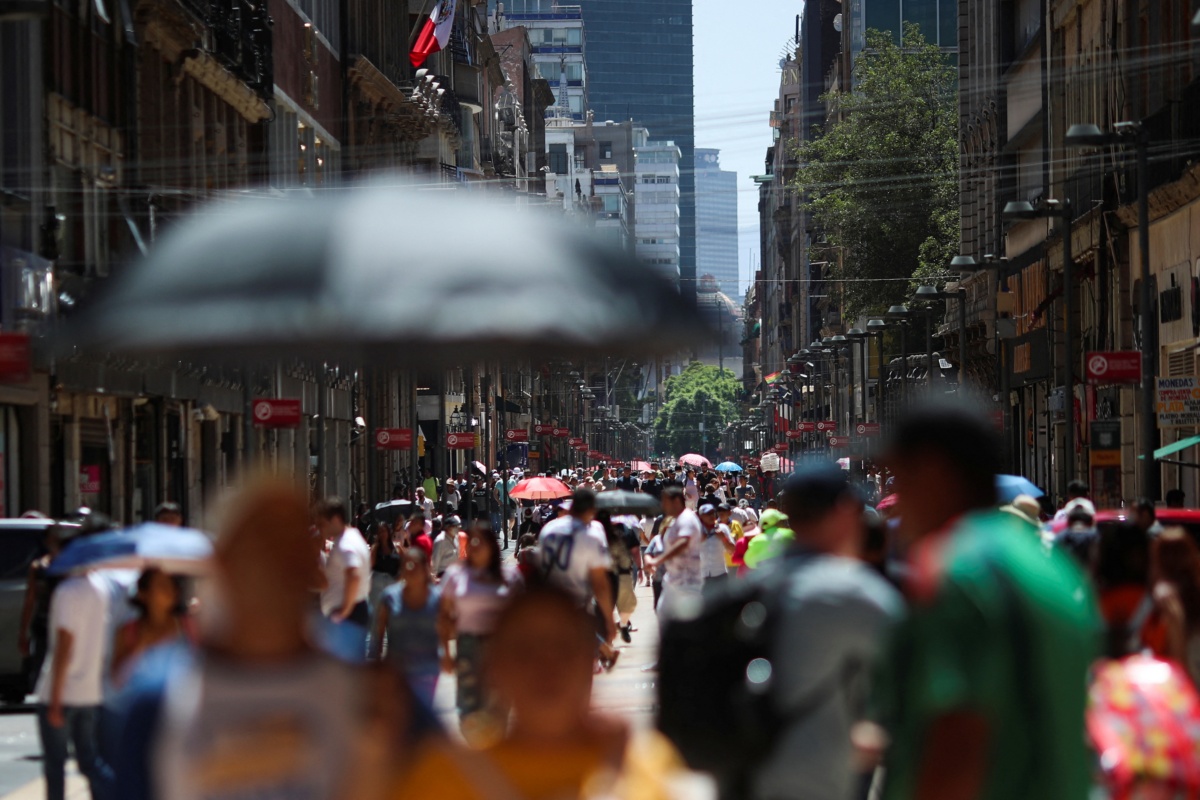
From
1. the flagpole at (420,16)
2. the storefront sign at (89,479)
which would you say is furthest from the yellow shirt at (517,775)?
the flagpole at (420,16)

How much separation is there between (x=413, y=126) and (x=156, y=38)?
31.0 m

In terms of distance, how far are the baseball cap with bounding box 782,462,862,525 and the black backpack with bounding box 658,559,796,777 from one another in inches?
24.4

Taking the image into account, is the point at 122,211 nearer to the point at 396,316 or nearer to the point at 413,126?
the point at 396,316

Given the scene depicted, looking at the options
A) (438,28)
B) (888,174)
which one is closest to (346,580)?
(438,28)

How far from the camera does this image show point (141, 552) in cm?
1025

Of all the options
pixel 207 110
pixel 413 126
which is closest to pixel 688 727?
pixel 207 110

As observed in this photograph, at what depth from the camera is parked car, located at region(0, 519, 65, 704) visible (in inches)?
770

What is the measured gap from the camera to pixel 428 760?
4.83 m

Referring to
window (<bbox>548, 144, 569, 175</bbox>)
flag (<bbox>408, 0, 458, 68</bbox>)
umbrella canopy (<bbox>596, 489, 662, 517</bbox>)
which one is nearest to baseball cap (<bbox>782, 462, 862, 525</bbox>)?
umbrella canopy (<bbox>596, 489, 662, 517</bbox>)

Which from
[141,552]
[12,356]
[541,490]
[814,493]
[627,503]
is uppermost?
[12,356]

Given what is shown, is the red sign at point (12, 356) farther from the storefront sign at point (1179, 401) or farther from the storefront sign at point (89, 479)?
the storefront sign at point (1179, 401)

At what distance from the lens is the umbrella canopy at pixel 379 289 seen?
6211 millimetres

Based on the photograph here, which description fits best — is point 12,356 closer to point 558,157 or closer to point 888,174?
point 888,174

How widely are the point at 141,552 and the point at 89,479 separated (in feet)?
72.2
